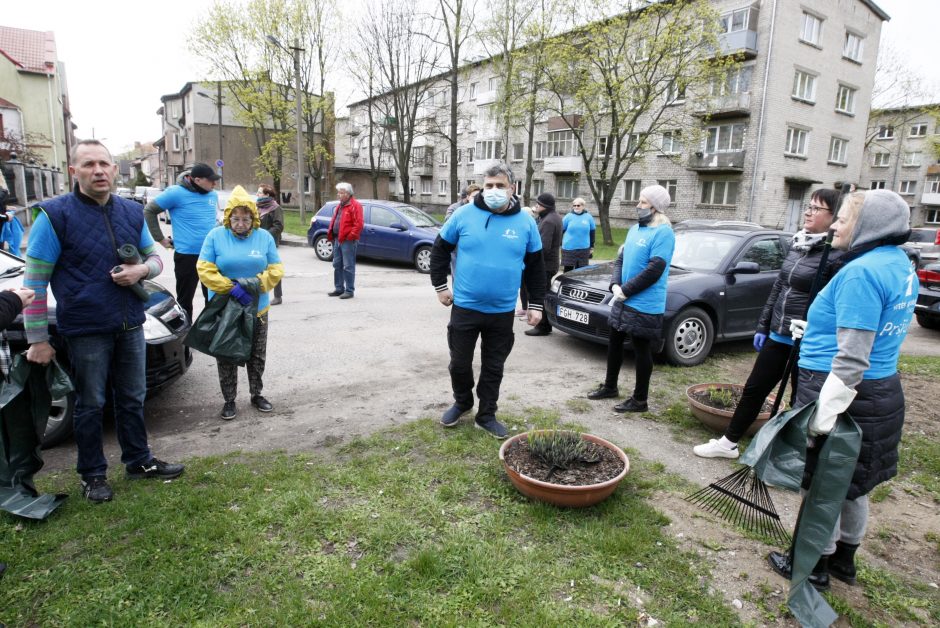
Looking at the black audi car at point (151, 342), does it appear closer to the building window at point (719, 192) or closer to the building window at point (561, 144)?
the building window at point (719, 192)

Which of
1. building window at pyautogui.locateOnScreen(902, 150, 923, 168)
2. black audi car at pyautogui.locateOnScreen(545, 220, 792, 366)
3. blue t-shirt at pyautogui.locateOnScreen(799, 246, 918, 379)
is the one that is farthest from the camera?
building window at pyautogui.locateOnScreen(902, 150, 923, 168)

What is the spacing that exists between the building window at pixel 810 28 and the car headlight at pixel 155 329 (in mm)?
35320

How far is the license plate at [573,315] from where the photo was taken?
6.52 meters

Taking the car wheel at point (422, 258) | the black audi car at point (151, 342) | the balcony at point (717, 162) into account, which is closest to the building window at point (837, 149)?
the balcony at point (717, 162)

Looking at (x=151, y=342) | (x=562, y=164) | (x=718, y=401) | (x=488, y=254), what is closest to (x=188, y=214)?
(x=151, y=342)

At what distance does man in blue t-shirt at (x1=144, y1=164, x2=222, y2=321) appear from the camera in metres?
6.04

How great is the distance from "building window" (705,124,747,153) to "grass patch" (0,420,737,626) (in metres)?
31.2

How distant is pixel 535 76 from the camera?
995 inches

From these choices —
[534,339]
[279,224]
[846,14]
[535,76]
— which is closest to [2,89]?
[535,76]

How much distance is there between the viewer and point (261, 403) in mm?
4793

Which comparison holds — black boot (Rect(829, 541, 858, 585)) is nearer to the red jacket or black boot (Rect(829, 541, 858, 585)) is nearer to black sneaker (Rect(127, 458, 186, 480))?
black sneaker (Rect(127, 458, 186, 480))

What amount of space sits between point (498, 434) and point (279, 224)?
7.19 m

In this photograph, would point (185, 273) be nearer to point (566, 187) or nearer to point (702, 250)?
point (702, 250)

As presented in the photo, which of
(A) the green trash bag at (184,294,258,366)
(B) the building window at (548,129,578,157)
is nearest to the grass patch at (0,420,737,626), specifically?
(A) the green trash bag at (184,294,258,366)
